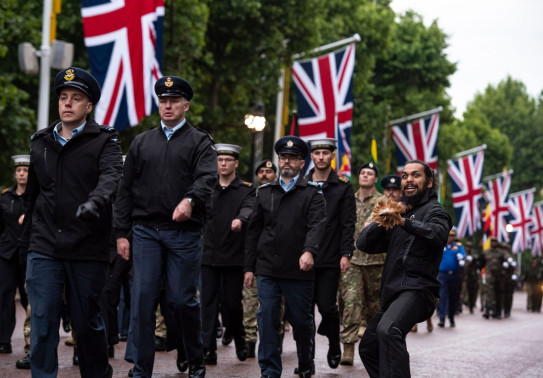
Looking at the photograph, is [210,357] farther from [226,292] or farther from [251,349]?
[251,349]

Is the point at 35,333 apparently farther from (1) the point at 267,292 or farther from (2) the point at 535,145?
(2) the point at 535,145

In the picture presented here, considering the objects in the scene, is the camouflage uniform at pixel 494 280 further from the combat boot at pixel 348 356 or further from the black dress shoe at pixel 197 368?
the black dress shoe at pixel 197 368

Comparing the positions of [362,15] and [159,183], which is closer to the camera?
[159,183]

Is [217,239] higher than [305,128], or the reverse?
[305,128]

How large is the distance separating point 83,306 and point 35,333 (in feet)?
1.12

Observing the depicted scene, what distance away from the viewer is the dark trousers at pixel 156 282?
277 inches

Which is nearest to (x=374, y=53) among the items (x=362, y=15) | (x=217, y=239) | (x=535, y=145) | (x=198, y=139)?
(x=362, y=15)

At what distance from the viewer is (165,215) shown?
7.13m

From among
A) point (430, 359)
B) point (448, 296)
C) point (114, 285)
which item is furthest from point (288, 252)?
point (448, 296)

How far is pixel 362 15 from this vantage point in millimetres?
42562

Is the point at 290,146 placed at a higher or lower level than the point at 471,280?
higher

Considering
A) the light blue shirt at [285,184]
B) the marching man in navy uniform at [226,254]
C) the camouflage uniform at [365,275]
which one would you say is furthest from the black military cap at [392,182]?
the light blue shirt at [285,184]

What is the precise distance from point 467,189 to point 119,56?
24070mm

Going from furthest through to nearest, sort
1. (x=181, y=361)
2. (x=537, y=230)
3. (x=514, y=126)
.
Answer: (x=514, y=126) → (x=537, y=230) → (x=181, y=361)
